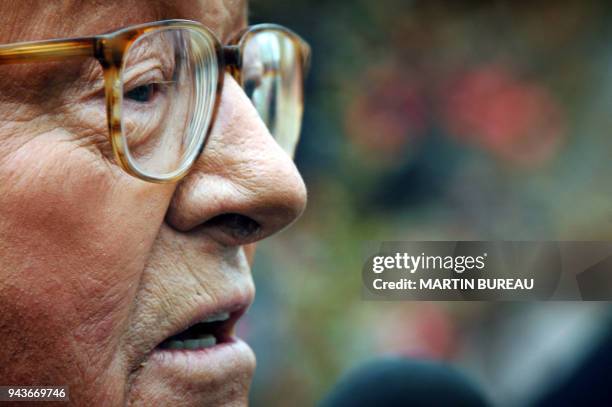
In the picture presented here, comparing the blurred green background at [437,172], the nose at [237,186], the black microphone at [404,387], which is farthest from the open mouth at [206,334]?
the blurred green background at [437,172]

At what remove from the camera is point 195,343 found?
99 centimetres

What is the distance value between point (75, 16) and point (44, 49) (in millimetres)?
55

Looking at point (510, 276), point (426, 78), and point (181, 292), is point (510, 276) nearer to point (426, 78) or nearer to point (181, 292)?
point (426, 78)

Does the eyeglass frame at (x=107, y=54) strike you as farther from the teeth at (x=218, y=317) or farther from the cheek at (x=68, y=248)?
the teeth at (x=218, y=317)

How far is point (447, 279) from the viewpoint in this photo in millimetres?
1445

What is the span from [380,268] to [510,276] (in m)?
0.25

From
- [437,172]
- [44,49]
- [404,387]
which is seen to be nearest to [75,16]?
[44,49]

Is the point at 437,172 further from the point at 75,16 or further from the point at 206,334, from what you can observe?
the point at 75,16

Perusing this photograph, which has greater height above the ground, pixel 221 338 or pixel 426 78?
pixel 426 78

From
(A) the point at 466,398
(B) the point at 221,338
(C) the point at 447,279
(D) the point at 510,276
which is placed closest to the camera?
(B) the point at 221,338

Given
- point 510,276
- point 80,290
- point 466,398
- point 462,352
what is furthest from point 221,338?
point 462,352

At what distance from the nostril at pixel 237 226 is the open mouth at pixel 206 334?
94 mm

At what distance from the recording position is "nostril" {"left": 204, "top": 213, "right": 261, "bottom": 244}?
37.8 inches

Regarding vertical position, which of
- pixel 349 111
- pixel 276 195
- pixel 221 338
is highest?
pixel 349 111
